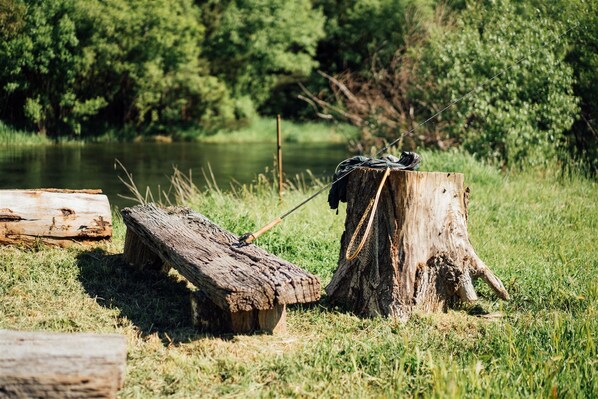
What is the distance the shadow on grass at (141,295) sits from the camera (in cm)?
476


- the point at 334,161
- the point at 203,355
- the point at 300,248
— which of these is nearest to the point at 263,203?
the point at 300,248

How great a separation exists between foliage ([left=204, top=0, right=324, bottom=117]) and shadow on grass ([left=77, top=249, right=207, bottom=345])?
30479 mm

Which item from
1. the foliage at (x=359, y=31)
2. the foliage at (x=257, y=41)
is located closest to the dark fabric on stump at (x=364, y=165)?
the foliage at (x=257, y=41)

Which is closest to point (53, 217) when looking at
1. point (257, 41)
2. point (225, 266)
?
point (225, 266)

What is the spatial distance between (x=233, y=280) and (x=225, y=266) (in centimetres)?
32

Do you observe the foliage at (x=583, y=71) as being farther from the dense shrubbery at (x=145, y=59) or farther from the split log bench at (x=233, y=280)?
the dense shrubbery at (x=145, y=59)

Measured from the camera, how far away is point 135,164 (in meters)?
19.5

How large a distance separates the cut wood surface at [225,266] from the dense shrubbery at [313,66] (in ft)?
12.9

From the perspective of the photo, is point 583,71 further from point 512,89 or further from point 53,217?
point 53,217

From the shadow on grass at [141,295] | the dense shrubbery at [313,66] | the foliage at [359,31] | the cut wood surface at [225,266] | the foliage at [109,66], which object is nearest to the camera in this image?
the cut wood surface at [225,266]

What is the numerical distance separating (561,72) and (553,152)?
63.2 inches

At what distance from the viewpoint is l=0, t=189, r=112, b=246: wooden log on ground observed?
6.57 meters

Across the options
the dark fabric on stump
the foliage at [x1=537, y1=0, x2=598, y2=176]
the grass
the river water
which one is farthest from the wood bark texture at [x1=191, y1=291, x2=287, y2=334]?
the foliage at [x1=537, y1=0, x2=598, y2=176]

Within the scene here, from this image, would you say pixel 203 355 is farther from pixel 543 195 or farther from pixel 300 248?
pixel 543 195
